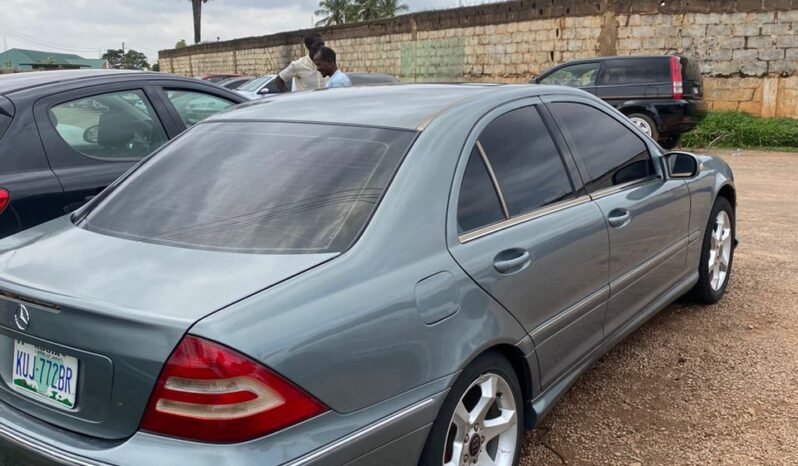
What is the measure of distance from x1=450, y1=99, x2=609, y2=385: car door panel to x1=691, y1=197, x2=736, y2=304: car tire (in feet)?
5.14

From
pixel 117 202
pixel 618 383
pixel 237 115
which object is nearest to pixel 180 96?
pixel 237 115

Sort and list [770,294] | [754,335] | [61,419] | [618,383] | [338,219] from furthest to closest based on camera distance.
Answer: [770,294]
[754,335]
[618,383]
[338,219]
[61,419]

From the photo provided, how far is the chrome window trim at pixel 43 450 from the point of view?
172 cm

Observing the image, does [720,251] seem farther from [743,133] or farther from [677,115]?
[743,133]

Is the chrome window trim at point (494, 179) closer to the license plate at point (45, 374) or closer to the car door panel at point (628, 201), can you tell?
the car door panel at point (628, 201)

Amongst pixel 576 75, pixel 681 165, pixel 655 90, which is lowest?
pixel 681 165

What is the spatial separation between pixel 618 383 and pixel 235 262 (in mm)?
2306

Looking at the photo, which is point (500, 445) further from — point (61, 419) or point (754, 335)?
point (754, 335)

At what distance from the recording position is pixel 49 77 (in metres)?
4.23

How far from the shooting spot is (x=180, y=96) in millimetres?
4750

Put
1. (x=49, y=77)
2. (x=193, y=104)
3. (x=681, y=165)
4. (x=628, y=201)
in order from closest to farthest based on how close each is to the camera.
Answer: (x=628, y=201)
(x=681, y=165)
(x=49, y=77)
(x=193, y=104)

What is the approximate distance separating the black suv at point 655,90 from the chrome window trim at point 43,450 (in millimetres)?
11192

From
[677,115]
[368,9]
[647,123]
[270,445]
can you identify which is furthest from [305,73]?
[368,9]

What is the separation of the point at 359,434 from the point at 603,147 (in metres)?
2.16
